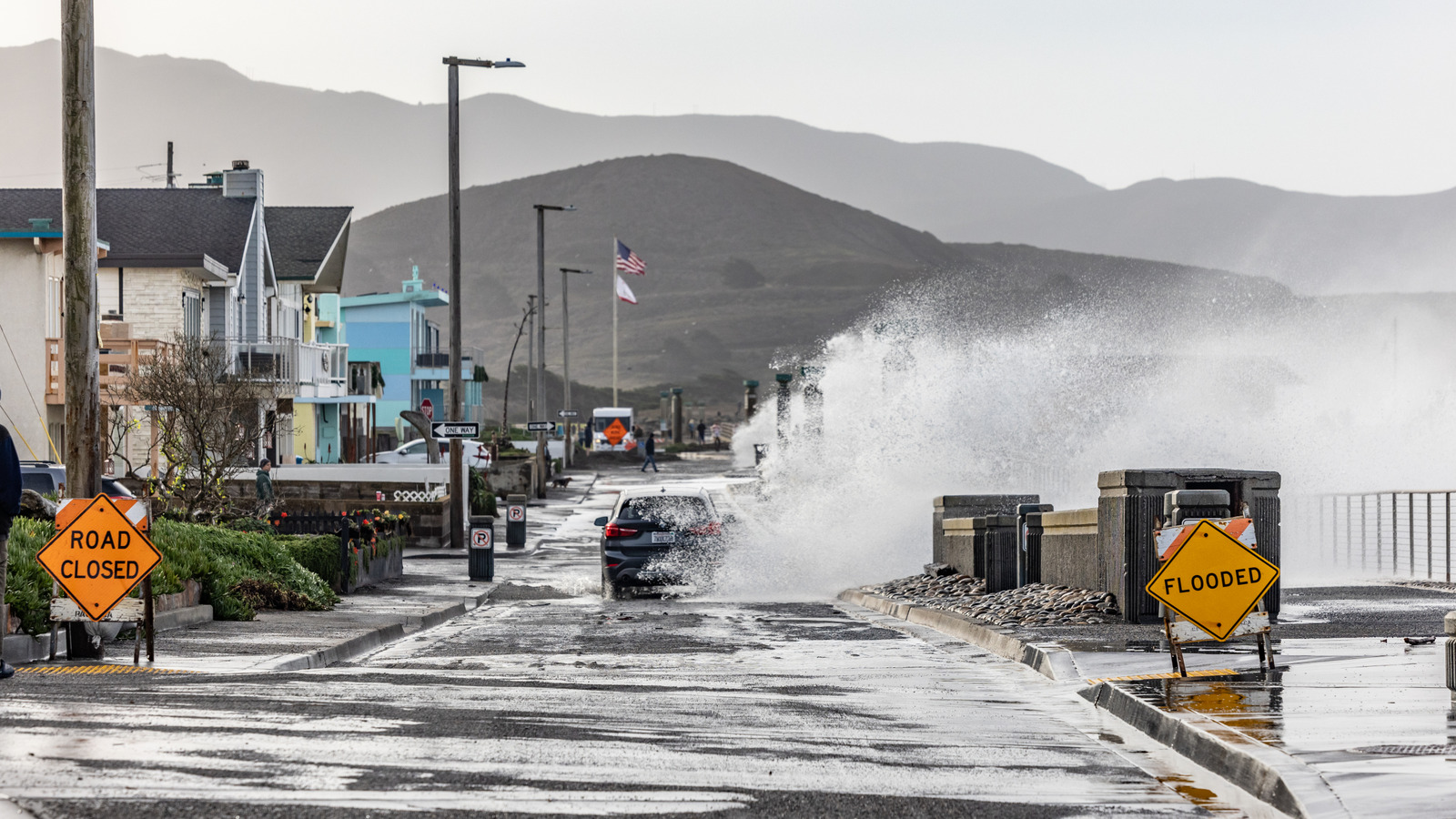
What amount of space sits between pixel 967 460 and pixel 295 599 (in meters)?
17.5

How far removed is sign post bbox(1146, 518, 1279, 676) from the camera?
1153 cm

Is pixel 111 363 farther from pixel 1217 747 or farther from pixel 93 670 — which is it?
pixel 1217 747

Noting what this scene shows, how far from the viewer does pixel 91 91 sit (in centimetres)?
1524

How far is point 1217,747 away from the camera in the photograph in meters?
8.45

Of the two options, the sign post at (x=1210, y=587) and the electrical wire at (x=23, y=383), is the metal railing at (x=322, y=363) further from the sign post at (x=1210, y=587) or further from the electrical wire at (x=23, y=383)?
the sign post at (x=1210, y=587)

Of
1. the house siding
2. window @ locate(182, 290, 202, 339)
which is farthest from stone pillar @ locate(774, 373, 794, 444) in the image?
the house siding

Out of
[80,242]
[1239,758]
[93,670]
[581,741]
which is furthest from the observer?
[80,242]

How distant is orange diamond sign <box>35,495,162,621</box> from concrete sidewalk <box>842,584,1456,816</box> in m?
7.19

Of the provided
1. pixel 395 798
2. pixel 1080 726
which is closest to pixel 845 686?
pixel 1080 726

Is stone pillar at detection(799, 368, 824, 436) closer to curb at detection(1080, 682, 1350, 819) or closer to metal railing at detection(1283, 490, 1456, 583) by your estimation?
metal railing at detection(1283, 490, 1456, 583)

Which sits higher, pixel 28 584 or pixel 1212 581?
pixel 1212 581

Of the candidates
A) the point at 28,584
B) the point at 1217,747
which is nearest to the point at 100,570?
the point at 28,584

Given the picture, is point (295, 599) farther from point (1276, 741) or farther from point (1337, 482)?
point (1337, 482)

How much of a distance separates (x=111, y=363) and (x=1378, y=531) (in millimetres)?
27645
